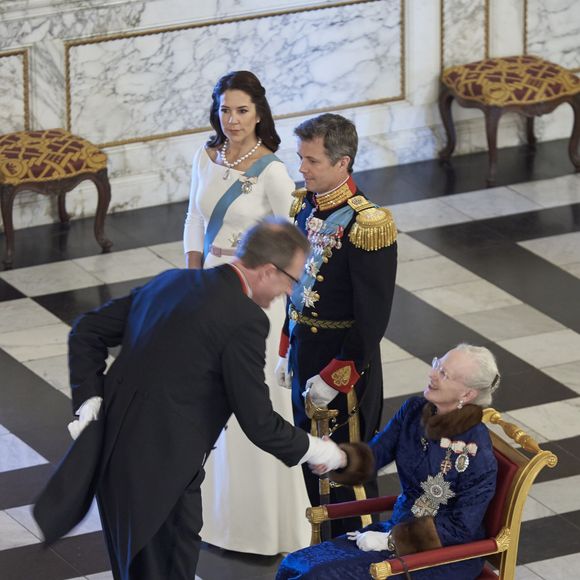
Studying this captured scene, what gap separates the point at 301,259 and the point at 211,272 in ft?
0.84

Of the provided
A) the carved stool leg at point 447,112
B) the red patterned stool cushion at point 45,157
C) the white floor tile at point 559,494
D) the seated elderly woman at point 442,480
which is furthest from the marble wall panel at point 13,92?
the seated elderly woman at point 442,480

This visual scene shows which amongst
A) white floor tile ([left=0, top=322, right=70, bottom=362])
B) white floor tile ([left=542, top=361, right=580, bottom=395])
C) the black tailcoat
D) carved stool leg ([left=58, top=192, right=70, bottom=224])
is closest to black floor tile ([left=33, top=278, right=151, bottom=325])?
white floor tile ([left=0, top=322, right=70, bottom=362])

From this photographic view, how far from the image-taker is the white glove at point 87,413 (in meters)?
4.23

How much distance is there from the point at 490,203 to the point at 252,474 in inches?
157

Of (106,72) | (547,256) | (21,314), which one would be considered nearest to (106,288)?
(21,314)

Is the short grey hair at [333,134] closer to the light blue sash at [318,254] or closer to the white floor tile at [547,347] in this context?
the light blue sash at [318,254]

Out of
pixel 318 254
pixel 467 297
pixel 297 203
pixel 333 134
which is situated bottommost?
pixel 467 297

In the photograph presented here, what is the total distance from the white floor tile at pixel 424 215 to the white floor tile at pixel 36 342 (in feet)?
7.29

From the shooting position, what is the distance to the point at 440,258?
834 centimetres

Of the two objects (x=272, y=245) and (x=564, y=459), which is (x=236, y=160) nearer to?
(x=272, y=245)

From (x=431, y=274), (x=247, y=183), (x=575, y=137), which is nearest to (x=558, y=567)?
(x=247, y=183)

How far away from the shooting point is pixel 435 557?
14.3 ft

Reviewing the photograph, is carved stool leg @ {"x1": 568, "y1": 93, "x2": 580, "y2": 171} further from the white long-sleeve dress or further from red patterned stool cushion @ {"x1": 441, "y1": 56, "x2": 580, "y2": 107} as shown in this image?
the white long-sleeve dress

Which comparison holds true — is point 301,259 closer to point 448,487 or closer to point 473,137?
point 448,487
